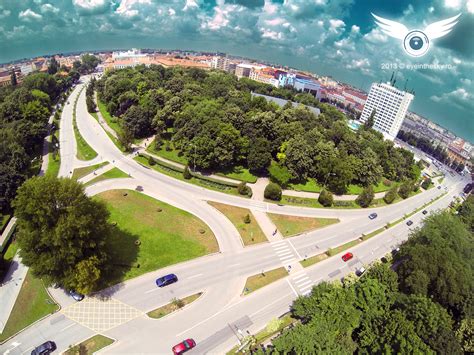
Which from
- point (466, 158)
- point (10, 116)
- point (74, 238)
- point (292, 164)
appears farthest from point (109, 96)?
point (466, 158)

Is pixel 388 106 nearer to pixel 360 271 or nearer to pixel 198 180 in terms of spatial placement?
pixel 360 271

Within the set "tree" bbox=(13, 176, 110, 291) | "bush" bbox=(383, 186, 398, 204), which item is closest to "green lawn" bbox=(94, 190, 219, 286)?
"tree" bbox=(13, 176, 110, 291)

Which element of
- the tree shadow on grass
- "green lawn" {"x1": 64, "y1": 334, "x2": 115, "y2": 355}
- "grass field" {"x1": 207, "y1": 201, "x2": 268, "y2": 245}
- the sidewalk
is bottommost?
the sidewalk

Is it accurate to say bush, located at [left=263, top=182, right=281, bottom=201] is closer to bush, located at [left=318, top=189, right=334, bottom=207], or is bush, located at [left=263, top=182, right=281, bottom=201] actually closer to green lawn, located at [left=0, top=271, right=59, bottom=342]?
bush, located at [left=318, top=189, right=334, bottom=207]

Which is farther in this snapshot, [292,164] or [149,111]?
[149,111]

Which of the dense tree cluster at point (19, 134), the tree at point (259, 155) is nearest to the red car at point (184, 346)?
the tree at point (259, 155)

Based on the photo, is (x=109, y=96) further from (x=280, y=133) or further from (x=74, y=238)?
(x=74, y=238)
